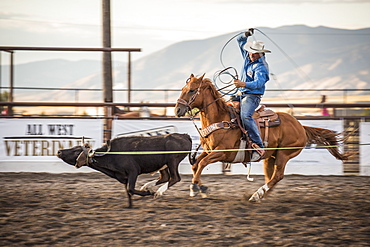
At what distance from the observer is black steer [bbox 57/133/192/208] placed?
6.22m

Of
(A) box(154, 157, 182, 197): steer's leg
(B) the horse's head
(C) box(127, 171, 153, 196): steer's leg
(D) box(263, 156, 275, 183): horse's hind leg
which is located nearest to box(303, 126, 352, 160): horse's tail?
(D) box(263, 156, 275, 183): horse's hind leg

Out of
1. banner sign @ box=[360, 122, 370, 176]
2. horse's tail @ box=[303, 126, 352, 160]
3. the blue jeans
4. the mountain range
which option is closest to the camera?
the blue jeans

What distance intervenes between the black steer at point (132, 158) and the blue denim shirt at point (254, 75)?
1090 mm

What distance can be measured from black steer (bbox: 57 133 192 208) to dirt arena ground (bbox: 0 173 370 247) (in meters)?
0.34

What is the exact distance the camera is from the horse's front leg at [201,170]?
6.22 metres

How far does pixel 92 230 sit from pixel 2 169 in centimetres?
483

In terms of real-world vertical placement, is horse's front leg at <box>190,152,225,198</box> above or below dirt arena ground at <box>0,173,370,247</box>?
above

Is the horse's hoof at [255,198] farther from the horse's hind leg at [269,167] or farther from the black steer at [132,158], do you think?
the black steer at [132,158]

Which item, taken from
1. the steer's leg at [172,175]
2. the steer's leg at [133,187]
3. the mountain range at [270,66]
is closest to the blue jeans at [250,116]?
the steer's leg at [172,175]

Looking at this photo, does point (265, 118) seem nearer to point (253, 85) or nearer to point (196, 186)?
point (253, 85)

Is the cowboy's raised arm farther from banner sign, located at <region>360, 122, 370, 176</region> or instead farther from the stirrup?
banner sign, located at <region>360, 122, 370, 176</region>

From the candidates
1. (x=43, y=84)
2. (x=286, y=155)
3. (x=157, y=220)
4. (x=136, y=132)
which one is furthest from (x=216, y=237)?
(x=43, y=84)

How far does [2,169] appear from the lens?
9.25m

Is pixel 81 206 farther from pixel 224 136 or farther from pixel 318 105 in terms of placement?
pixel 318 105
